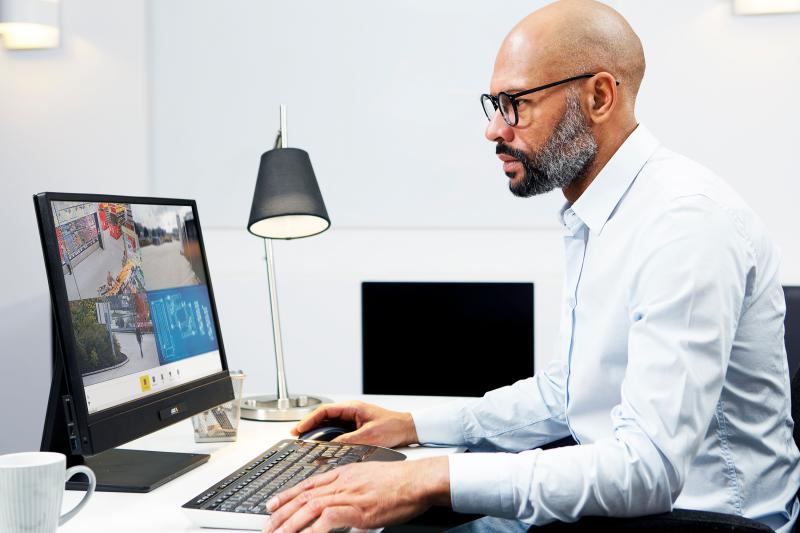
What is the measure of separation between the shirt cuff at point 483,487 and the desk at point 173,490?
0.32 meters

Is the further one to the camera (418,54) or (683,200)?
(418,54)

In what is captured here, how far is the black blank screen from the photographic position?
2293 mm

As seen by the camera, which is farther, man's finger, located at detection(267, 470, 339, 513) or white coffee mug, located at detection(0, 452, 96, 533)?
man's finger, located at detection(267, 470, 339, 513)

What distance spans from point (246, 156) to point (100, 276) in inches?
89.6

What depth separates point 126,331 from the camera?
1.26 meters

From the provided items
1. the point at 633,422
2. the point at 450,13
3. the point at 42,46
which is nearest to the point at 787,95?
the point at 450,13

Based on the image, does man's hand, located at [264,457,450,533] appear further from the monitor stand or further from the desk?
the monitor stand

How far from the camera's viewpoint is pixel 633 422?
3.46 ft

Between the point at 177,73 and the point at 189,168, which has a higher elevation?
the point at 177,73

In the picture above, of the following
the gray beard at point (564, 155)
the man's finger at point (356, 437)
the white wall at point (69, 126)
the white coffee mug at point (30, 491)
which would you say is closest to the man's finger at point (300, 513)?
the white coffee mug at point (30, 491)

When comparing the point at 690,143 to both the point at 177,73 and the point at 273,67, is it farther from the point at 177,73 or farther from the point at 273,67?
the point at 177,73

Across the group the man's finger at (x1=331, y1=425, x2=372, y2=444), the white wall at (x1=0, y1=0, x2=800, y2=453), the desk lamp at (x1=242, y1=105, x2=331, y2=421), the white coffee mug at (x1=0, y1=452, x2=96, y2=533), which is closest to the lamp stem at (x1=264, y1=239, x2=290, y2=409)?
the desk lamp at (x1=242, y1=105, x2=331, y2=421)
